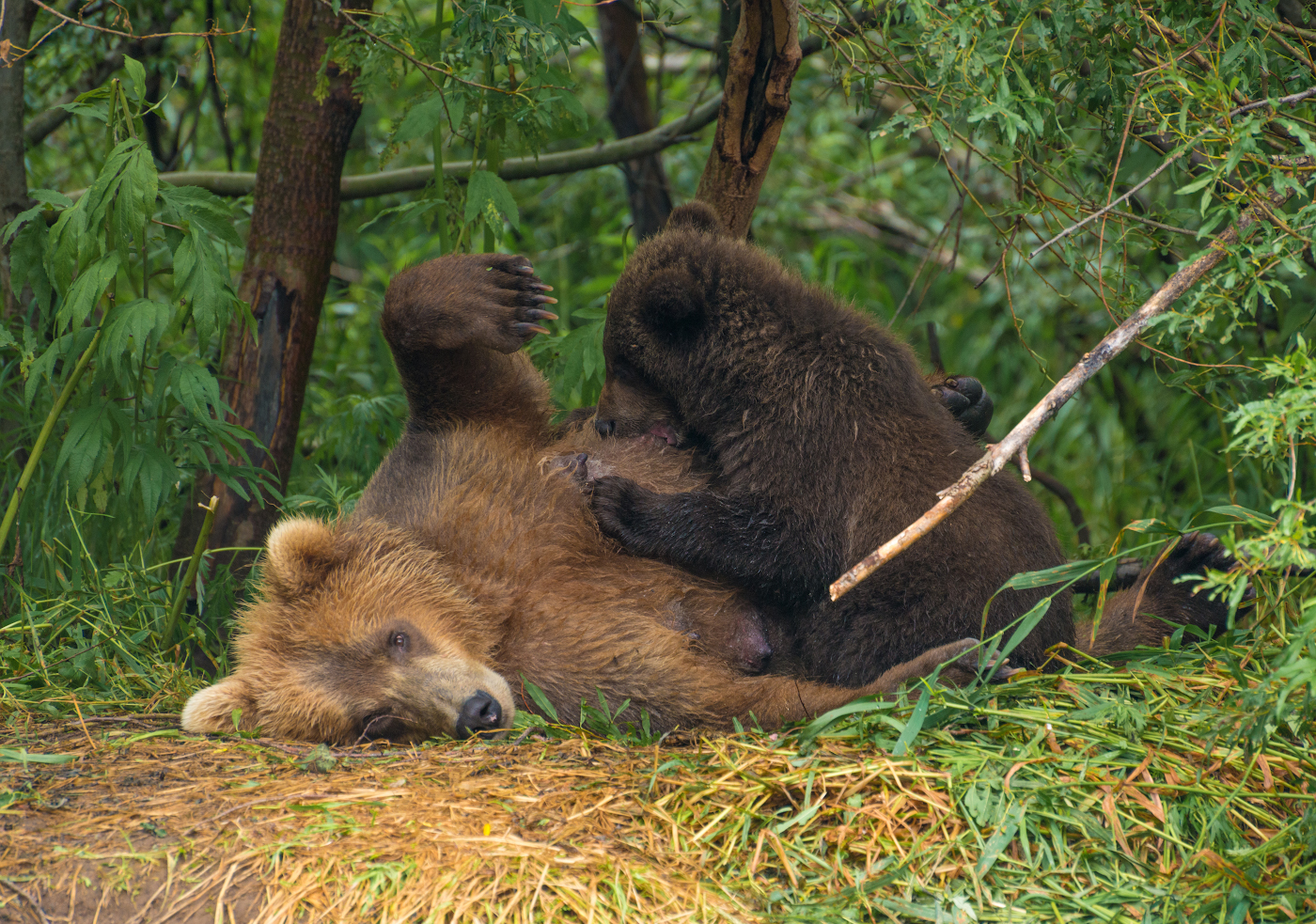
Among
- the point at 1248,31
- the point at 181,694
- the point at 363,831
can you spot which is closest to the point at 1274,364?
the point at 1248,31

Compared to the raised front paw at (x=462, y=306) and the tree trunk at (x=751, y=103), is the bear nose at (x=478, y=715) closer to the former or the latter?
the raised front paw at (x=462, y=306)

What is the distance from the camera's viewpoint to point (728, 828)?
8.60 feet

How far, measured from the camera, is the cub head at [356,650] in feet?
11.0

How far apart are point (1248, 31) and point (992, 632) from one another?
1.90m

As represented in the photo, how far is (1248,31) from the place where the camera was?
3111 mm

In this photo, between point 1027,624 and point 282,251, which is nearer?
point 1027,624

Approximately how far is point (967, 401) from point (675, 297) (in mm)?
1328

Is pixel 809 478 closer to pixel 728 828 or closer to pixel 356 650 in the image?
pixel 728 828

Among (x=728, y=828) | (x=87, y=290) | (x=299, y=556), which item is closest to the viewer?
(x=728, y=828)

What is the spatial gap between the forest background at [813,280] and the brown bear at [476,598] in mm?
311

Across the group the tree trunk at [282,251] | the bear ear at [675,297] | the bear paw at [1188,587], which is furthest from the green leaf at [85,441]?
the bear paw at [1188,587]

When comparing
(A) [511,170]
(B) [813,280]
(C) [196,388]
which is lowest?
(C) [196,388]

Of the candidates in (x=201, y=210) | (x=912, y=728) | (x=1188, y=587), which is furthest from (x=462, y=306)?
(x=1188, y=587)

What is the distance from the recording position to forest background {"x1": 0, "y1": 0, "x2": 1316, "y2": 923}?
99.7 inches
